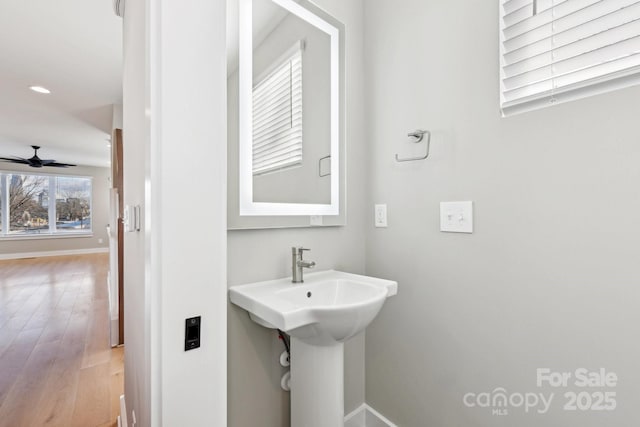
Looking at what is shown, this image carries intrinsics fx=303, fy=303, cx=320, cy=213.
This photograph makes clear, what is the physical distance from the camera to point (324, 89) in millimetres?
1607

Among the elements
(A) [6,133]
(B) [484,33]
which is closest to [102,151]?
(A) [6,133]

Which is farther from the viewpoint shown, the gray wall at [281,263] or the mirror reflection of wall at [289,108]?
the mirror reflection of wall at [289,108]

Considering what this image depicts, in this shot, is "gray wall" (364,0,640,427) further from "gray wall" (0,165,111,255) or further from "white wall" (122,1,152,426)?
"gray wall" (0,165,111,255)

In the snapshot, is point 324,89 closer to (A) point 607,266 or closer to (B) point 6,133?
(A) point 607,266

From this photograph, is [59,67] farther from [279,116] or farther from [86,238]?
[86,238]

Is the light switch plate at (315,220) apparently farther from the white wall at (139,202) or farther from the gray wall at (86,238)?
the gray wall at (86,238)

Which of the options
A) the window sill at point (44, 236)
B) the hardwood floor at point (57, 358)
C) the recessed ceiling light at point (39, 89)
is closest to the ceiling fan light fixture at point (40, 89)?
the recessed ceiling light at point (39, 89)

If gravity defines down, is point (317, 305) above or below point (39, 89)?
below

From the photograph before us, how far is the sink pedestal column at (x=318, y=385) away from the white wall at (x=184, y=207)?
0.42 meters

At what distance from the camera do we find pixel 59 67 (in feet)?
8.81

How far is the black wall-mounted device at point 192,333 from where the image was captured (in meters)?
0.78

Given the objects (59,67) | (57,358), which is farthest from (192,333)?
(59,67)

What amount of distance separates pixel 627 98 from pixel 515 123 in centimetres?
29

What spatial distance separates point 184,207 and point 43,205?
375 inches
